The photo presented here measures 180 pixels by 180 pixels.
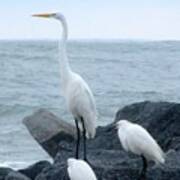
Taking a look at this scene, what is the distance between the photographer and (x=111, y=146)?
11.5 meters

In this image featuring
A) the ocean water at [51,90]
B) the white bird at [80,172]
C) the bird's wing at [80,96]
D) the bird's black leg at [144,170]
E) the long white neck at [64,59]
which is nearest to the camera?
the white bird at [80,172]

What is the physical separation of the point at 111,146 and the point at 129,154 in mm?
1366

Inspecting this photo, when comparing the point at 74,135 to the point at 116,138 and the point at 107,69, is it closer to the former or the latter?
the point at 116,138

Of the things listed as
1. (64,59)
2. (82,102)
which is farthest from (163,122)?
(64,59)

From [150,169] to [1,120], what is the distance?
12.3 meters

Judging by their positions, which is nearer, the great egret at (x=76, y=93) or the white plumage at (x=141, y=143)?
the white plumage at (x=141, y=143)

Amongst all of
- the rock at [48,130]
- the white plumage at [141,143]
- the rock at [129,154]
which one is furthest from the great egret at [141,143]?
the rock at [48,130]

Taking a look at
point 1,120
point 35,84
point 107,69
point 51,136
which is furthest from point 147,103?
point 107,69

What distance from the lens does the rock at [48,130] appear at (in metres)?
12.4

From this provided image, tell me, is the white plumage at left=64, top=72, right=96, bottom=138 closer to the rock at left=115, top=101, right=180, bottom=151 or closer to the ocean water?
the rock at left=115, top=101, right=180, bottom=151

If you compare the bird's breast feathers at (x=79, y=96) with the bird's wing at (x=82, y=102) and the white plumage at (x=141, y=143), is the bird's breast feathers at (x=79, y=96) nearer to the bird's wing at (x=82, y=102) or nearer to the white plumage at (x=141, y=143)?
the bird's wing at (x=82, y=102)

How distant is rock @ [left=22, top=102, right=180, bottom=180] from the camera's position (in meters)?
9.09

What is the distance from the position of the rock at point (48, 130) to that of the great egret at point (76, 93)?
2293 millimetres

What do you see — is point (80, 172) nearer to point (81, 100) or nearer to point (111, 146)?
point (81, 100)
